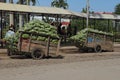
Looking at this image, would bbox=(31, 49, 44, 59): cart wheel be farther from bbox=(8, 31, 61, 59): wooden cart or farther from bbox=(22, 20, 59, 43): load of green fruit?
bbox=(22, 20, 59, 43): load of green fruit

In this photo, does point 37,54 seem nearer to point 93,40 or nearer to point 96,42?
point 93,40

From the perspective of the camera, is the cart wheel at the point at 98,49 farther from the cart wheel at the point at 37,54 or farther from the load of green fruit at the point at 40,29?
the cart wheel at the point at 37,54

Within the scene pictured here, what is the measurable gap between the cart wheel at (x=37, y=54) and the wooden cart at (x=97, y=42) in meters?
5.29

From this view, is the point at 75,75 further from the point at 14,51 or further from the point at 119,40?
the point at 119,40

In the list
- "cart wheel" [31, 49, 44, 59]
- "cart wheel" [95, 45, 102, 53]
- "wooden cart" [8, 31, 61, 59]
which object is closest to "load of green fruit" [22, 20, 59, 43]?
"wooden cart" [8, 31, 61, 59]

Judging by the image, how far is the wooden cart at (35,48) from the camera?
66.6ft

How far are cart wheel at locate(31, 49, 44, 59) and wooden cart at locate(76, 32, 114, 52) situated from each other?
17.4ft

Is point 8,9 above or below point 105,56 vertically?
above

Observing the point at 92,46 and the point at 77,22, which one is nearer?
the point at 92,46

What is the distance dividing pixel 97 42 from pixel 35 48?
6514 millimetres

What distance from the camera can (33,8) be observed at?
90.9 ft

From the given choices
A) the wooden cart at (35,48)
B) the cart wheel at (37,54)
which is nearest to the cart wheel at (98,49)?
the wooden cart at (35,48)

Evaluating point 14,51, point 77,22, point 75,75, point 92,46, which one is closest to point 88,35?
point 92,46

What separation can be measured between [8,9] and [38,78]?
1293cm
